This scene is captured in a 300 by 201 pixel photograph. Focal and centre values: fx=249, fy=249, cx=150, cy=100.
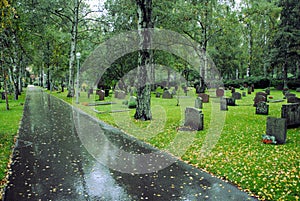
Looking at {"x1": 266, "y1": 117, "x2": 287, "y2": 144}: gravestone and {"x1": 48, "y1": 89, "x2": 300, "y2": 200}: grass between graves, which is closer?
{"x1": 48, "y1": 89, "x2": 300, "y2": 200}: grass between graves

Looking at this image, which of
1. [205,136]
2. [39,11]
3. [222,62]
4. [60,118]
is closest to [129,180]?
[205,136]

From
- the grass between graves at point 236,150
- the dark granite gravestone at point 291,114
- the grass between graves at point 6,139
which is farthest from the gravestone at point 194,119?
the grass between graves at point 6,139

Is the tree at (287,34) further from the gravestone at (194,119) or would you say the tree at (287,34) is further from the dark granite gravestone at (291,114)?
the gravestone at (194,119)

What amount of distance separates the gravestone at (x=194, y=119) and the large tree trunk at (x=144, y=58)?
2700mm

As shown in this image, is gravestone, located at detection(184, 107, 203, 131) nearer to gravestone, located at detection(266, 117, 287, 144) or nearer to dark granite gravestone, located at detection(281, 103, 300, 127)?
gravestone, located at detection(266, 117, 287, 144)

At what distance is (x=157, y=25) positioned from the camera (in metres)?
25.2

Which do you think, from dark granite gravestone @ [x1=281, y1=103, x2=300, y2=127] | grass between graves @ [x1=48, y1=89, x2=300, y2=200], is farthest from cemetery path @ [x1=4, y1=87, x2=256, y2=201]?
dark granite gravestone @ [x1=281, y1=103, x2=300, y2=127]

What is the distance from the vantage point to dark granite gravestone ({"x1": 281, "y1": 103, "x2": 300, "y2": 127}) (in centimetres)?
1052

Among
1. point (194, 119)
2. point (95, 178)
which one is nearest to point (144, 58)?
point (194, 119)

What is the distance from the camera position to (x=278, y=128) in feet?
26.8

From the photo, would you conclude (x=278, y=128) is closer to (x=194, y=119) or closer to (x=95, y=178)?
(x=194, y=119)

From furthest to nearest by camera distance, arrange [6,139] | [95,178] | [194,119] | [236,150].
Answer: [194,119], [6,139], [236,150], [95,178]

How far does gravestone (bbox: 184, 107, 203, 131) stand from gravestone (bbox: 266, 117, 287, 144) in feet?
9.05

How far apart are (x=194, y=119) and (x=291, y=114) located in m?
4.22
